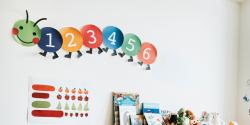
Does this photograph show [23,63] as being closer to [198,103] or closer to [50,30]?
[50,30]

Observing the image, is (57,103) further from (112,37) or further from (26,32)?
(112,37)

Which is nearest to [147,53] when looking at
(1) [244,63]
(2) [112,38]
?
(2) [112,38]

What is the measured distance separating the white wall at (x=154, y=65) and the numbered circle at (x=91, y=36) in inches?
1.7

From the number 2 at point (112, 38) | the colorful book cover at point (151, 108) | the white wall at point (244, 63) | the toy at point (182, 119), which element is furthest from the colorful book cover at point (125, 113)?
the white wall at point (244, 63)

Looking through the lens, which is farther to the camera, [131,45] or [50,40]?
[131,45]

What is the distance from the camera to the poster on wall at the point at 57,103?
1.79 m

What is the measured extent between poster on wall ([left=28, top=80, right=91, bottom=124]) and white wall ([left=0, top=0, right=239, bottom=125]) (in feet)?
0.15

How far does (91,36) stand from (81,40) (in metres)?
0.08

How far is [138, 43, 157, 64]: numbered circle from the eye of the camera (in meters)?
2.23

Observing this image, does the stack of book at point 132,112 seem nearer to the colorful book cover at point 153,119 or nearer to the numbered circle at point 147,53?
the colorful book cover at point 153,119

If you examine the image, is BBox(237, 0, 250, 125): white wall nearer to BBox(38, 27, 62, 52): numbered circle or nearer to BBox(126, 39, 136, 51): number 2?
BBox(126, 39, 136, 51): number 2

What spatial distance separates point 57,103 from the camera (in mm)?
1859

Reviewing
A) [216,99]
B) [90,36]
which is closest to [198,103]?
[216,99]

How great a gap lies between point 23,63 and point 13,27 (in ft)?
0.70
